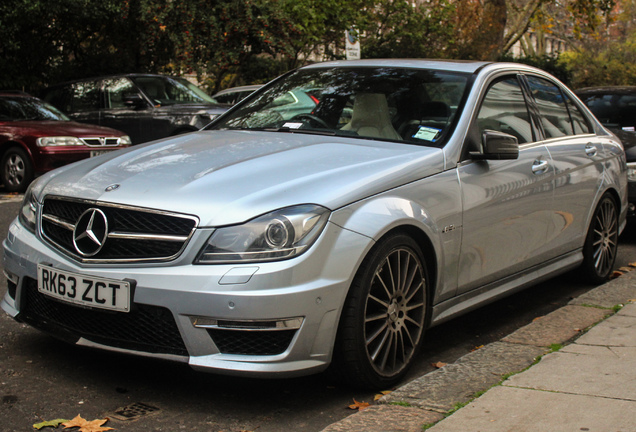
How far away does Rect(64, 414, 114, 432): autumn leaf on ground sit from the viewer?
3279 millimetres

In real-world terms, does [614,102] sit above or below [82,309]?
above

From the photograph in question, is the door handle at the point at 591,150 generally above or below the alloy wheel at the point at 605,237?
above

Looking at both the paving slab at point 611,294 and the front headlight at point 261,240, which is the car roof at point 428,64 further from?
the front headlight at point 261,240

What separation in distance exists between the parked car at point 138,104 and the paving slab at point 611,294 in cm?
850

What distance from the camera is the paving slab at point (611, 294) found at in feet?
17.6

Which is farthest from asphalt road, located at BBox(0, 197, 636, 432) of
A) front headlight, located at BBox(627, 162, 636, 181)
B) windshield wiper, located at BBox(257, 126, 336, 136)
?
front headlight, located at BBox(627, 162, 636, 181)

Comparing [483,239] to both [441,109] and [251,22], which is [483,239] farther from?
[251,22]

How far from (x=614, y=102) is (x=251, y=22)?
10424mm

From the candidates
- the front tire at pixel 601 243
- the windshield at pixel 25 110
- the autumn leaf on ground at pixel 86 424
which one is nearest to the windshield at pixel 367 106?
the front tire at pixel 601 243

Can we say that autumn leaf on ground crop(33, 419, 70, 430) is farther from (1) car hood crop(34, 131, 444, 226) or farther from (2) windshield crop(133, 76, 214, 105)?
(2) windshield crop(133, 76, 214, 105)

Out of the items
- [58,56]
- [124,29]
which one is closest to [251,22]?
[124,29]

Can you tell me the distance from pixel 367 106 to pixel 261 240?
5.67ft

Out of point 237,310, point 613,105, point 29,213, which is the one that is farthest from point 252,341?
point 613,105

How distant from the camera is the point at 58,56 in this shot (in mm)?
19672
